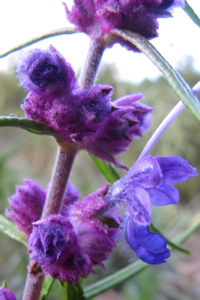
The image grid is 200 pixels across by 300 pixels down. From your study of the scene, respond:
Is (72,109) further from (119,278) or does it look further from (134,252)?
(119,278)

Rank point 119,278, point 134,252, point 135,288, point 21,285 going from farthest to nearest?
point 135,288
point 21,285
point 119,278
point 134,252

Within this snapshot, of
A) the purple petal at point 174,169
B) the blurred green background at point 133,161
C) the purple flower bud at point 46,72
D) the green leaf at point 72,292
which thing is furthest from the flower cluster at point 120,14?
the blurred green background at point 133,161

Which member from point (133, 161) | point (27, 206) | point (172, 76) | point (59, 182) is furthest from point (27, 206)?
point (133, 161)

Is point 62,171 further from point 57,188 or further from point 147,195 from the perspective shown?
point 147,195

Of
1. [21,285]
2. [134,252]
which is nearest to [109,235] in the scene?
[134,252]

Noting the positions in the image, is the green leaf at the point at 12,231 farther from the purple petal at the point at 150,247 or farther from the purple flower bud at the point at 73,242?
the purple petal at the point at 150,247

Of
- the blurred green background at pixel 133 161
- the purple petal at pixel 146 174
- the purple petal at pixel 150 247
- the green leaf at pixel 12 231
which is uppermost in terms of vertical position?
the green leaf at pixel 12 231
